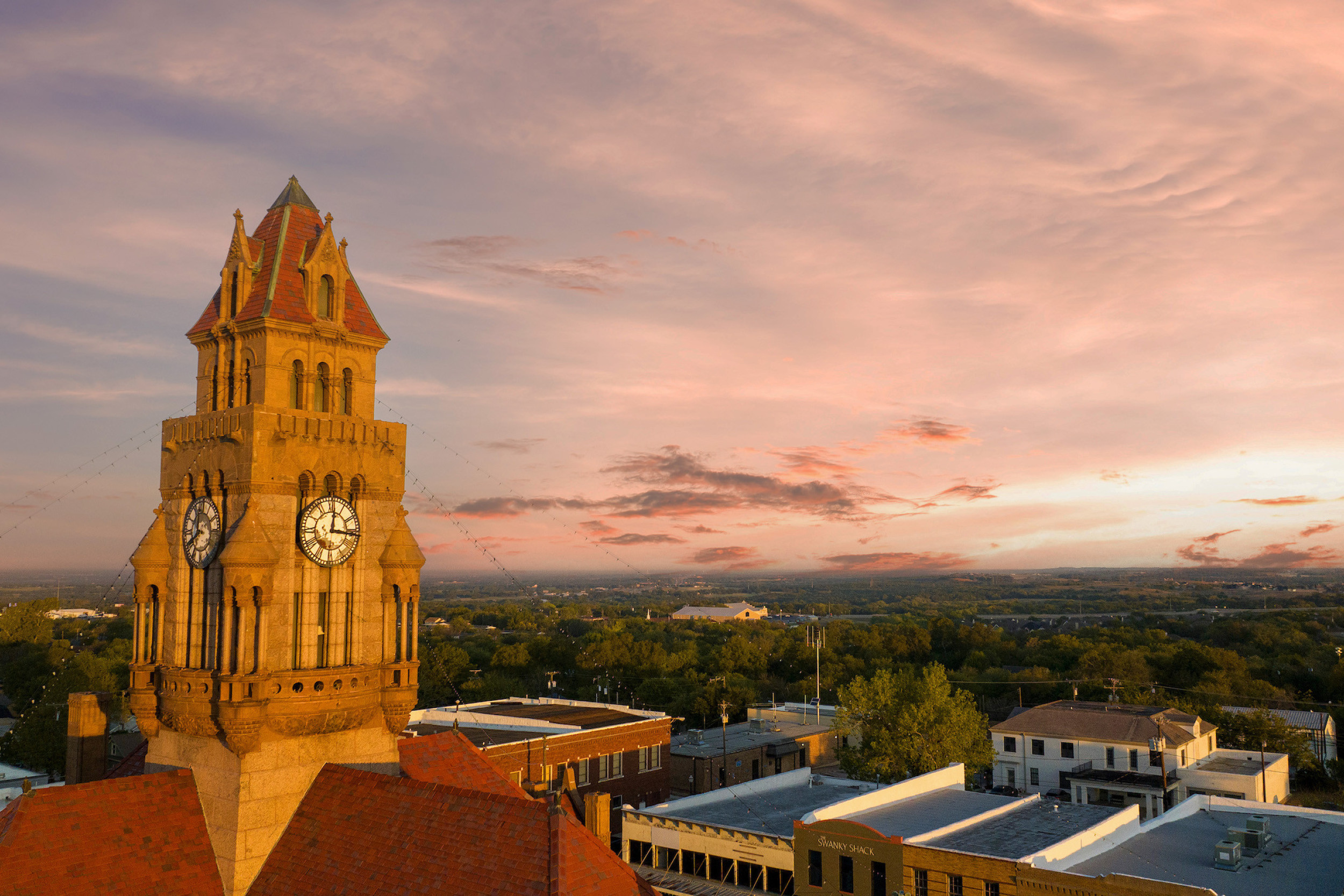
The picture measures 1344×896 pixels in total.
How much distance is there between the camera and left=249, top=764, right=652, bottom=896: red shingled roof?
1967 centimetres

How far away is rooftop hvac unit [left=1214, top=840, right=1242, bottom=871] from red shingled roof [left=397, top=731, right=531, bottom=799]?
1107 inches

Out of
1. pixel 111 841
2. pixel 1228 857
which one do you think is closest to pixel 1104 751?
pixel 1228 857

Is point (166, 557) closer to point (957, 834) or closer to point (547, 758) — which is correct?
point (957, 834)

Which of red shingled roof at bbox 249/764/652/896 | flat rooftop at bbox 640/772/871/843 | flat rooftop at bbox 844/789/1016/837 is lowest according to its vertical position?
flat rooftop at bbox 640/772/871/843

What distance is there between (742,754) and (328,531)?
191ft

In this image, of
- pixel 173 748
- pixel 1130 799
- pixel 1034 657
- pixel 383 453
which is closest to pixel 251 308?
pixel 383 453

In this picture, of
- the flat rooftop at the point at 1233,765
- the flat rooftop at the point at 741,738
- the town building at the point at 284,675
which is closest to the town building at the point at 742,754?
the flat rooftop at the point at 741,738

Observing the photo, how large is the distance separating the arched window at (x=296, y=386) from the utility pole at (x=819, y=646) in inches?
3039

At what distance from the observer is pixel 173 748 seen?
25172 millimetres

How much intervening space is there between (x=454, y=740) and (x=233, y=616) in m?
7.74

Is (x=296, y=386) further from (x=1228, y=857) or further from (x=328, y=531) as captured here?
(x=1228, y=857)

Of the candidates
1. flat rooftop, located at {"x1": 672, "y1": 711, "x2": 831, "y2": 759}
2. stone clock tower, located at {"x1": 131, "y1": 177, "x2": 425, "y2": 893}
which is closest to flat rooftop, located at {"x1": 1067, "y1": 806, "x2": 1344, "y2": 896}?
stone clock tower, located at {"x1": 131, "y1": 177, "x2": 425, "y2": 893}

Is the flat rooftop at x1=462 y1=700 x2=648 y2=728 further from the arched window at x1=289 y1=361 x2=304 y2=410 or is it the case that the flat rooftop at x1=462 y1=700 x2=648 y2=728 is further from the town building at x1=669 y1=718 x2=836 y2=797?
the arched window at x1=289 y1=361 x2=304 y2=410

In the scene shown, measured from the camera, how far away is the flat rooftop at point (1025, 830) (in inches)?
1550
